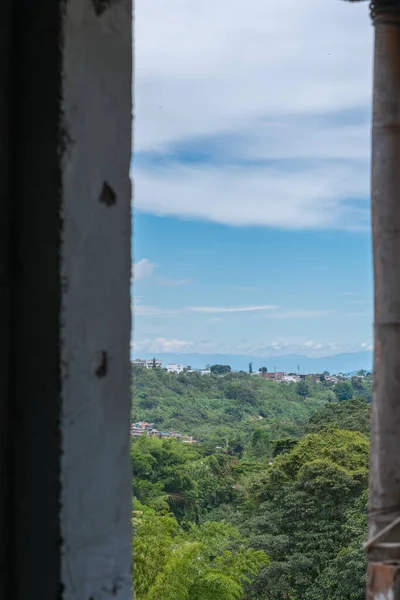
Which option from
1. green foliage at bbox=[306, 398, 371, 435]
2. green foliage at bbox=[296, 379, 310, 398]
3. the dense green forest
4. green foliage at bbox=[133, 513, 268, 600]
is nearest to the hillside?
green foliage at bbox=[296, 379, 310, 398]

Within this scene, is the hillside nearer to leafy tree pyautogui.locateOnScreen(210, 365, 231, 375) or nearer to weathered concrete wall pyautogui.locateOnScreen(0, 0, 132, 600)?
leafy tree pyautogui.locateOnScreen(210, 365, 231, 375)

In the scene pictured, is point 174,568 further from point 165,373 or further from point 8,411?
point 165,373

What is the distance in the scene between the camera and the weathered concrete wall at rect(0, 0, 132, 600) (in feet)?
1.22

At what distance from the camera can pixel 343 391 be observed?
3017 centimetres

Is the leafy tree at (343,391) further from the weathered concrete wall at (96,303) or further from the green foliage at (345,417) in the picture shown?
the weathered concrete wall at (96,303)

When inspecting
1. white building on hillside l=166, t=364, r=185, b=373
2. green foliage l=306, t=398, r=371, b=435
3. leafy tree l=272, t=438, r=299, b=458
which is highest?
white building on hillside l=166, t=364, r=185, b=373

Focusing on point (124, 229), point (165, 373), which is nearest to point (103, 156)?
point (124, 229)

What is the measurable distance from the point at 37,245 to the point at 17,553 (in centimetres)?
16

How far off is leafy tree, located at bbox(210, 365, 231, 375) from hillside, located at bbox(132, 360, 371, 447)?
1551 mm

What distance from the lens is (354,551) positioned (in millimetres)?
9938

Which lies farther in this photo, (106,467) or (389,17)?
(389,17)

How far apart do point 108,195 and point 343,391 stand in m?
30.6

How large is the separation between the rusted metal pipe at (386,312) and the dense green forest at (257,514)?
8.50ft

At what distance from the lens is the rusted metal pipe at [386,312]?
1.32 meters
